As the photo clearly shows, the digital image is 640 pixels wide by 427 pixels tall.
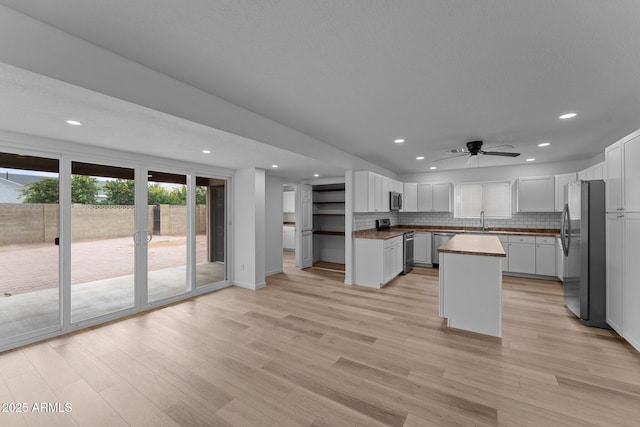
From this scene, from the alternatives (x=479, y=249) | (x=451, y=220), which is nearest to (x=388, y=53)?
(x=479, y=249)

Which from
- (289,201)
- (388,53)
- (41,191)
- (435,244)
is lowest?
(435,244)

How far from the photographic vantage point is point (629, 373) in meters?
2.28

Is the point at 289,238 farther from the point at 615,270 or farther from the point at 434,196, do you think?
the point at 615,270

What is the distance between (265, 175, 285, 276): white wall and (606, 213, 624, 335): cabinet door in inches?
209

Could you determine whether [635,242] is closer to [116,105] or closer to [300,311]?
[300,311]

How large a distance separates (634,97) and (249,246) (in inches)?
208

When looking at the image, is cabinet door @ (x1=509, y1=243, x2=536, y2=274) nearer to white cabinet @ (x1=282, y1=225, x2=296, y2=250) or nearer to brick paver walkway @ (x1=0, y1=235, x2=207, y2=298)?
white cabinet @ (x1=282, y1=225, x2=296, y2=250)

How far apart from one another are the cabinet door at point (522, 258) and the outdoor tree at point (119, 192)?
717 centimetres

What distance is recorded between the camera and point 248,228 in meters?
4.90

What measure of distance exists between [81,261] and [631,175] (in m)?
6.26

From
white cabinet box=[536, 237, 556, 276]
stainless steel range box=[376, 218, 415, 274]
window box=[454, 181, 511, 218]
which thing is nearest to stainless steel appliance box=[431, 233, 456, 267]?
stainless steel range box=[376, 218, 415, 274]

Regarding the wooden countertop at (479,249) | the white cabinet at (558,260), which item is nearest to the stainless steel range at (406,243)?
the wooden countertop at (479,249)

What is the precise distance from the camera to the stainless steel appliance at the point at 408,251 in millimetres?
5918

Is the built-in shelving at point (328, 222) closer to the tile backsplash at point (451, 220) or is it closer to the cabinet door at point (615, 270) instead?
the tile backsplash at point (451, 220)
